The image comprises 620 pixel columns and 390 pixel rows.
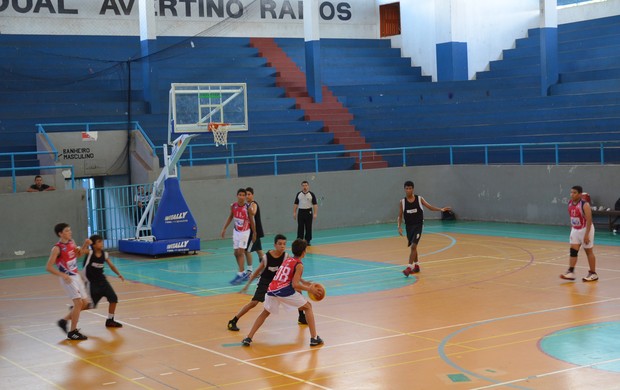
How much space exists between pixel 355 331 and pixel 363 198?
1864 centimetres

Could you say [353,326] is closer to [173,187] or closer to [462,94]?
[173,187]

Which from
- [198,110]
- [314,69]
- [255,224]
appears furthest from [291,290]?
[314,69]

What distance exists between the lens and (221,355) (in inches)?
514

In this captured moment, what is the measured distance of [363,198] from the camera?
32938mm

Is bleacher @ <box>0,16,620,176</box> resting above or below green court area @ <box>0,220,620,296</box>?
above

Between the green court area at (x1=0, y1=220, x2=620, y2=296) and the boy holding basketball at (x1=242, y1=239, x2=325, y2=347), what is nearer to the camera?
the boy holding basketball at (x1=242, y1=239, x2=325, y2=347)

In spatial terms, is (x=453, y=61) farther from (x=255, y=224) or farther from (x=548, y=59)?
(x=255, y=224)

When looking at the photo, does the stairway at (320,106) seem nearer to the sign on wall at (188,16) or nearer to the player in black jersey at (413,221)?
the sign on wall at (188,16)

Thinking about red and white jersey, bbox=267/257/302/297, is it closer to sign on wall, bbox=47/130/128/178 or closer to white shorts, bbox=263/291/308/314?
white shorts, bbox=263/291/308/314

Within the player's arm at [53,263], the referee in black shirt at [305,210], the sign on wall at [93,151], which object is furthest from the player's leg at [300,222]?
the player's arm at [53,263]

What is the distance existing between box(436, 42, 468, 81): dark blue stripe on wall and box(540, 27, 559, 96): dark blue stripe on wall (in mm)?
4550

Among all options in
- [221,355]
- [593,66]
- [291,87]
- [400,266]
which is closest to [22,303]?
[221,355]

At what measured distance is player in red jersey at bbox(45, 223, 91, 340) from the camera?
14.6m

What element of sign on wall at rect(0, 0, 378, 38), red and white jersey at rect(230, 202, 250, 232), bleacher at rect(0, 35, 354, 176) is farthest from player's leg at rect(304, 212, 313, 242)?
sign on wall at rect(0, 0, 378, 38)
